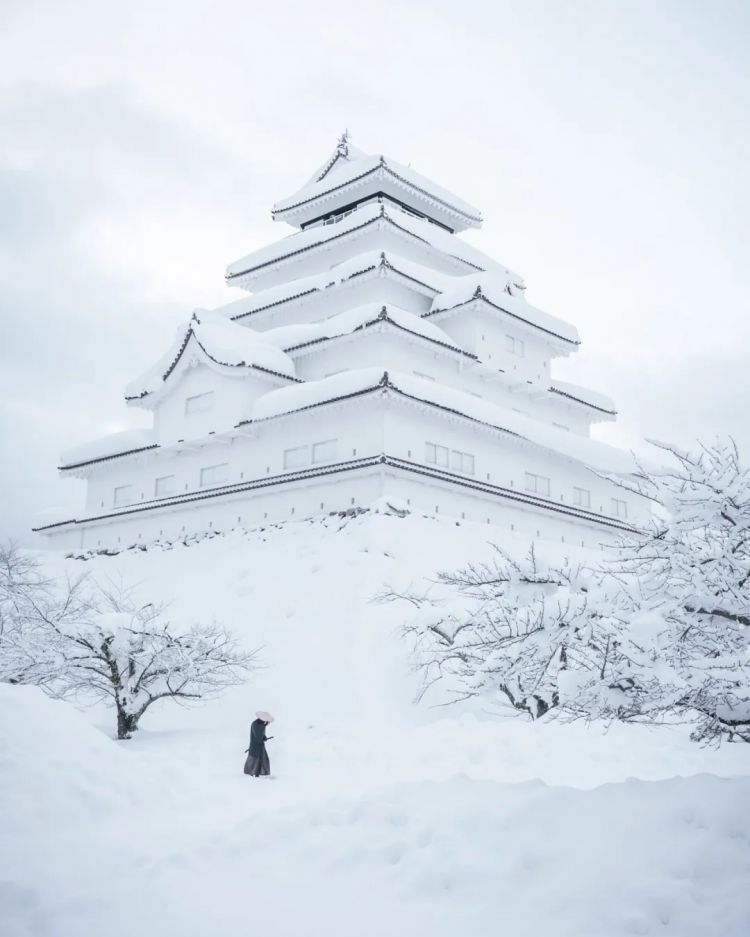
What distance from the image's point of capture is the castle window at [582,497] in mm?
31797

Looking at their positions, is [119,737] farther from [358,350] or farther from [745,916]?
[358,350]

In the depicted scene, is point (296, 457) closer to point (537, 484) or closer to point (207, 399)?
point (207, 399)

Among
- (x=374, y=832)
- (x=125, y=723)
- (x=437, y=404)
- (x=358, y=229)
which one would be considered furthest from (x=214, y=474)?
(x=374, y=832)

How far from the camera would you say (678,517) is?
8352 millimetres

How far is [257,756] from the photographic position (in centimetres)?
1477

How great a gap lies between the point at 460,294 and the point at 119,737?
20.3 metres

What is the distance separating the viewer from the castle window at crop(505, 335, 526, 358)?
33.0 meters

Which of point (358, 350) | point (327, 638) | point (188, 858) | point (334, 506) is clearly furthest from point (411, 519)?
point (188, 858)

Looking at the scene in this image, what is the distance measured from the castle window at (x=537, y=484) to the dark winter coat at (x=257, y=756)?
57.6 feet

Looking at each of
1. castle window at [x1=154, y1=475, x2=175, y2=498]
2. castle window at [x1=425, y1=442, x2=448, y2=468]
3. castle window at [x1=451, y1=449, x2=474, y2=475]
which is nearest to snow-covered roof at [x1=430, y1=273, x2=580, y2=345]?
castle window at [x1=451, y1=449, x2=474, y2=475]

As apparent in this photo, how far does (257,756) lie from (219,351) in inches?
699

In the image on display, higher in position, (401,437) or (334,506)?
(401,437)

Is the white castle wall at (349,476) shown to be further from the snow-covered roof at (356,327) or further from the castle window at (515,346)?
the castle window at (515,346)

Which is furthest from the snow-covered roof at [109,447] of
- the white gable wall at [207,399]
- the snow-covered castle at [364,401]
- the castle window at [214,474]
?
the castle window at [214,474]
